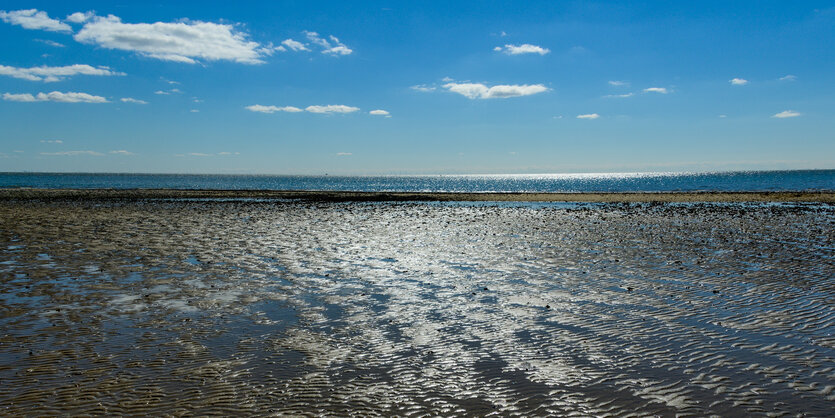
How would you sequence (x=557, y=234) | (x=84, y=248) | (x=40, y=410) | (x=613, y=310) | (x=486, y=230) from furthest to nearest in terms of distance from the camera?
1. (x=486, y=230)
2. (x=557, y=234)
3. (x=84, y=248)
4. (x=613, y=310)
5. (x=40, y=410)

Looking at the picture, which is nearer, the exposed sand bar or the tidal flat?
the tidal flat

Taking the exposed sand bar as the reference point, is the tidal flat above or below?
below

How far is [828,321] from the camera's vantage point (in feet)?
35.5

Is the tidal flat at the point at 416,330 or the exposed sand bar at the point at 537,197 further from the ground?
the exposed sand bar at the point at 537,197

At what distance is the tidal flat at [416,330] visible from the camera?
7078 millimetres

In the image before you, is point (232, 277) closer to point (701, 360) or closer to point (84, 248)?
point (84, 248)

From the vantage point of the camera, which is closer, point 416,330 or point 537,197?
point 416,330

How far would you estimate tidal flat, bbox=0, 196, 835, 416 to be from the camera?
708 centimetres

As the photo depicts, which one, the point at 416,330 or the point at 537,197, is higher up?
the point at 537,197

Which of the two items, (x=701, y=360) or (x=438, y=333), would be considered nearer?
(x=701, y=360)

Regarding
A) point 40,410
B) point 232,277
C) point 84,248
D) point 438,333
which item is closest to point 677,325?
point 438,333

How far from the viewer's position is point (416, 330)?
1023cm

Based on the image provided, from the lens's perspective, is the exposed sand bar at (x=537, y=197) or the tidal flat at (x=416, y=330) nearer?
the tidal flat at (x=416, y=330)

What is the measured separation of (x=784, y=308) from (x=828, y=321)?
3.77 feet
